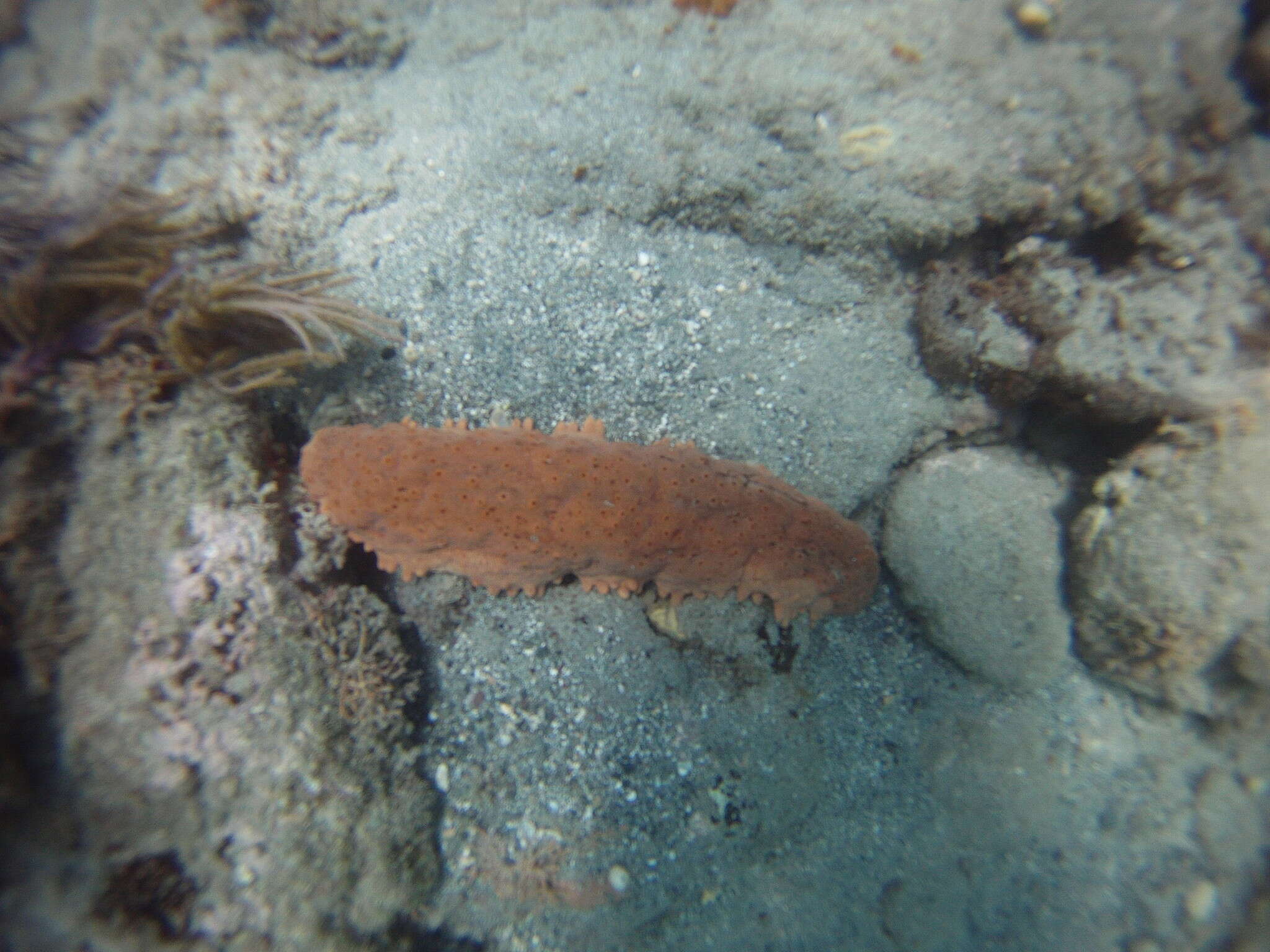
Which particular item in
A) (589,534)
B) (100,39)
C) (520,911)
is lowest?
(520,911)

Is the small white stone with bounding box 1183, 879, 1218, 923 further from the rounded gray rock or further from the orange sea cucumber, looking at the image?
the orange sea cucumber

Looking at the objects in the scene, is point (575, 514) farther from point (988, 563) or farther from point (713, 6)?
point (713, 6)

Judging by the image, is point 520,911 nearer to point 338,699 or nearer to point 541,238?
point 338,699

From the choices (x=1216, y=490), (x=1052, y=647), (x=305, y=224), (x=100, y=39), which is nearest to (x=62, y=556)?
(x=305, y=224)

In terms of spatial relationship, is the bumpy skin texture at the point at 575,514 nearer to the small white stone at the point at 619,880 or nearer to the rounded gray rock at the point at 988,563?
the rounded gray rock at the point at 988,563

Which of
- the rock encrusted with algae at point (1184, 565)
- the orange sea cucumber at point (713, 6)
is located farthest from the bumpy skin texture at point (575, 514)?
the orange sea cucumber at point (713, 6)

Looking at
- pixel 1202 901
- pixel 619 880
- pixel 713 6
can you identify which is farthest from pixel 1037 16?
pixel 619 880
